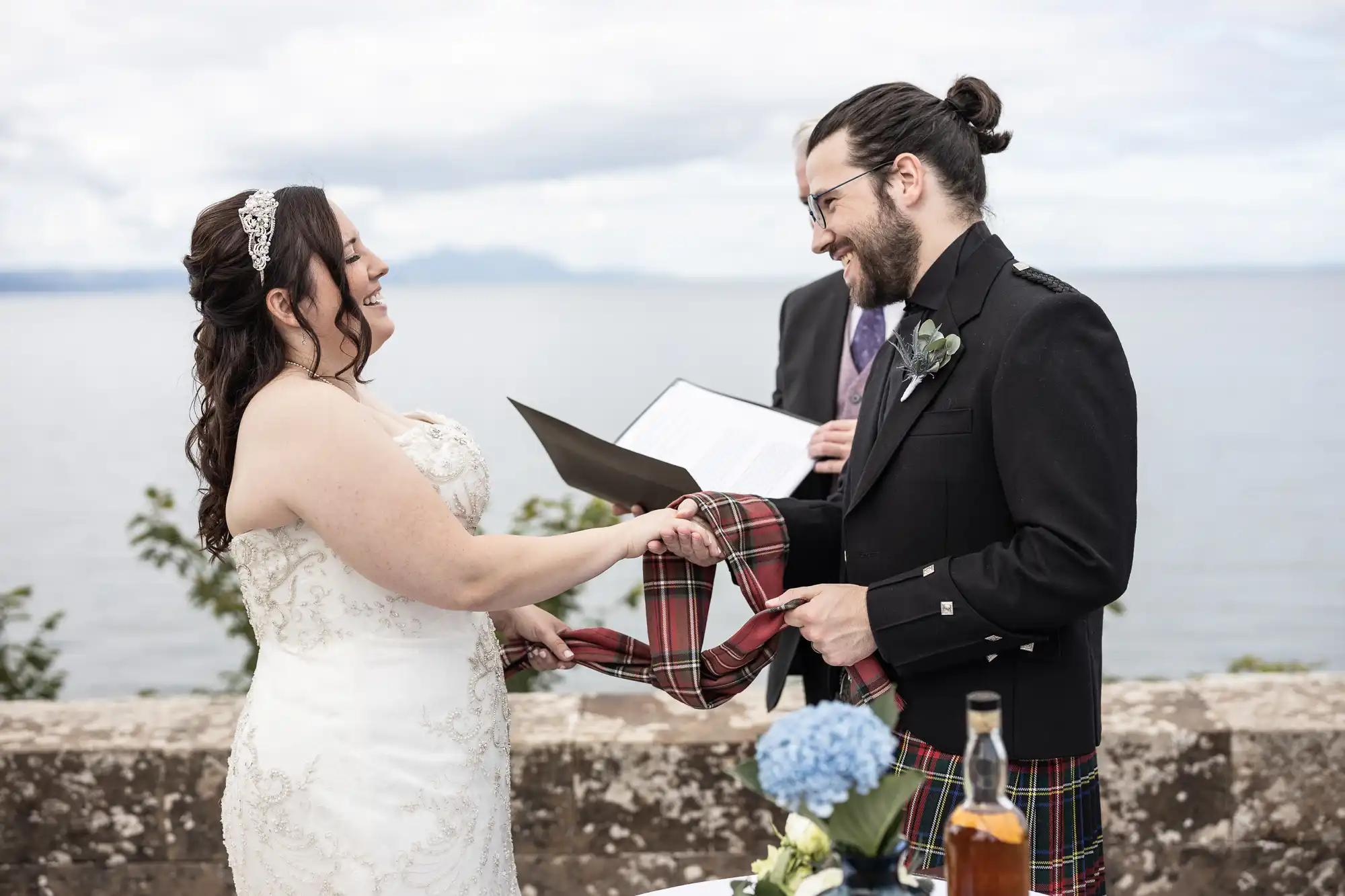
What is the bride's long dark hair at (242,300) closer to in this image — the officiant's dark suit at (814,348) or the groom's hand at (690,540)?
the groom's hand at (690,540)

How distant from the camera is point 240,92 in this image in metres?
5.18

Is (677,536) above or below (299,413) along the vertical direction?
below

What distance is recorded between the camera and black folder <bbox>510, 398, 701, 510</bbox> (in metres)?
2.12

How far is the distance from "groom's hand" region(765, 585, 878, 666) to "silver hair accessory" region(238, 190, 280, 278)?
1015mm

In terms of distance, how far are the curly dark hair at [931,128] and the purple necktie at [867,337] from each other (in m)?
0.84

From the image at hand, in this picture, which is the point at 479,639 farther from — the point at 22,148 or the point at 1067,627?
the point at 22,148

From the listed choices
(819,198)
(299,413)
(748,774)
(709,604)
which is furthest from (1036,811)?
(299,413)

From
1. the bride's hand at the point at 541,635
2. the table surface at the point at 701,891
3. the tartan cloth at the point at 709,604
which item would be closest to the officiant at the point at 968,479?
the tartan cloth at the point at 709,604

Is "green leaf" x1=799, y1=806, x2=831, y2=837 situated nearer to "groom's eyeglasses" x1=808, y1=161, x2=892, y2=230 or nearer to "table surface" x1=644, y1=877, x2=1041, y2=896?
"table surface" x1=644, y1=877, x2=1041, y2=896

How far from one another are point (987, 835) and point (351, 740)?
3.64 feet

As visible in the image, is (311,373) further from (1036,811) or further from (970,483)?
(1036,811)

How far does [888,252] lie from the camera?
6.59 feet

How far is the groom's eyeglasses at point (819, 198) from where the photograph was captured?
1.99m

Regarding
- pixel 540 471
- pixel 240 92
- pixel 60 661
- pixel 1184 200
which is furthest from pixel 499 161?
pixel 1184 200
